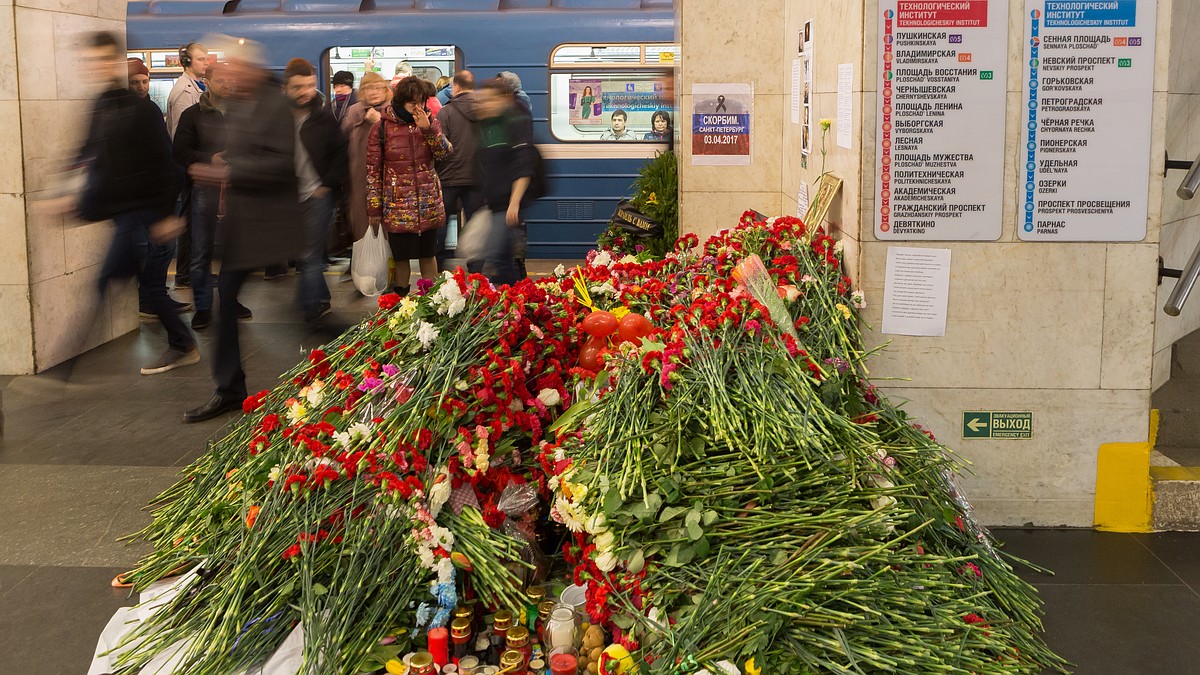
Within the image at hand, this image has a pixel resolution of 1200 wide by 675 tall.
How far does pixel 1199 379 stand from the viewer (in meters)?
5.90

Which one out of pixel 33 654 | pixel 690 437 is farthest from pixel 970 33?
pixel 33 654

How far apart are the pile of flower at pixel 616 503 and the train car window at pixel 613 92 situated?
7.62 meters

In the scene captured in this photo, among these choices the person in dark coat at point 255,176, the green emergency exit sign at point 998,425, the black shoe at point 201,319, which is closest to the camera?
the green emergency exit sign at point 998,425

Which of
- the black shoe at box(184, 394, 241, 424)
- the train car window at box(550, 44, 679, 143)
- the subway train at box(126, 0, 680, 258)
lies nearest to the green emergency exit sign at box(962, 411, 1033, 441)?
the black shoe at box(184, 394, 241, 424)

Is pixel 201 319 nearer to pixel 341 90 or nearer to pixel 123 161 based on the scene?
pixel 123 161

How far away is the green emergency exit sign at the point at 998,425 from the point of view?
4.78 m

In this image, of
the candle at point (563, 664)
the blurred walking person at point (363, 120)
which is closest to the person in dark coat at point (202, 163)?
the blurred walking person at point (363, 120)

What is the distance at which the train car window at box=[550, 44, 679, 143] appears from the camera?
11.7 m

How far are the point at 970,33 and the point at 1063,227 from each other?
32.5 inches

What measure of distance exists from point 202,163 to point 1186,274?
21.2 feet

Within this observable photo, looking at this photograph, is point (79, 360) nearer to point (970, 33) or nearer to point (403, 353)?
point (403, 353)

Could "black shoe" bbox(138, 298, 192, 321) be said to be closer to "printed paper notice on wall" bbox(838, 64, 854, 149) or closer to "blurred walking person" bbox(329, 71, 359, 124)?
"blurred walking person" bbox(329, 71, 359, 124)

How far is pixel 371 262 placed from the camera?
9180 mm

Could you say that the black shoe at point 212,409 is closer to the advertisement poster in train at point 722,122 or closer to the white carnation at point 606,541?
the advertisement poster in train at point 722,122
